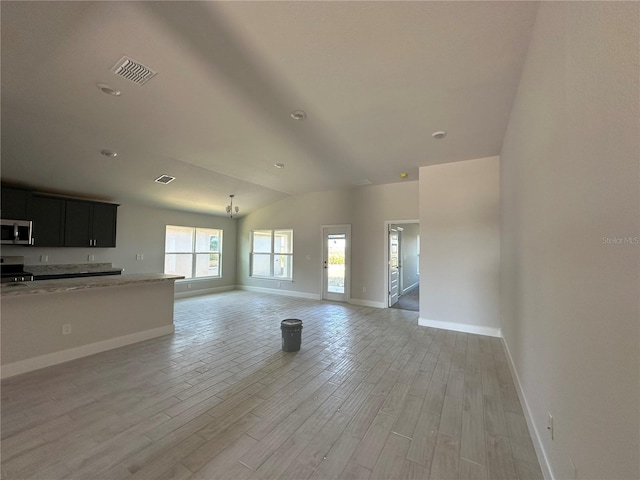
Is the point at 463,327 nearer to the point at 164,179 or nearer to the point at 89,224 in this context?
the point at 164,179

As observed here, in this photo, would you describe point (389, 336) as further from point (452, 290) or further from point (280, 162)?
point (280, 162)

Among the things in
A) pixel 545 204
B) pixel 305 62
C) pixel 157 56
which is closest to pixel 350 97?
pixel 305 62

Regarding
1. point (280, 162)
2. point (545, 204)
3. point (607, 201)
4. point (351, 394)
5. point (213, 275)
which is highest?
point (280, 162)

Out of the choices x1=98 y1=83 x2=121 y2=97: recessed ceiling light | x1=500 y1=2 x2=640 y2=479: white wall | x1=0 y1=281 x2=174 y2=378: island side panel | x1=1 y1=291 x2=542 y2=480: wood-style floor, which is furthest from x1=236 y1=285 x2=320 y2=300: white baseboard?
x1=98 y1=83 x2=121 y2=97: recessed ceiling light

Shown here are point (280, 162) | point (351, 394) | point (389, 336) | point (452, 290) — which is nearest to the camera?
point (351, 394)

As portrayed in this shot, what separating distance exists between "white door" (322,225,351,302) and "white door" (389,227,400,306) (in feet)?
3.47

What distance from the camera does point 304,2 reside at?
1794 millimetres

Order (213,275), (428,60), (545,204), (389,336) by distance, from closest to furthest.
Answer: (545,204) < (428,60) < (389,336) < (213,275)

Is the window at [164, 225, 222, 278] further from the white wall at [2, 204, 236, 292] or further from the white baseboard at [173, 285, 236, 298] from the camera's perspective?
the white baseboard at [173, 285, 236, 298]

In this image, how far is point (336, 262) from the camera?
6.99 m

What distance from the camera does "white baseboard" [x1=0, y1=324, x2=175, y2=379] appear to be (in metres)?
2.82

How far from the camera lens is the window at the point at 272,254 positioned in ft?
26.2

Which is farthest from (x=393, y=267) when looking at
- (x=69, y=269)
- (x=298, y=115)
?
(x=69, y=269)

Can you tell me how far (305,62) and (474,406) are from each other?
3468 mm
